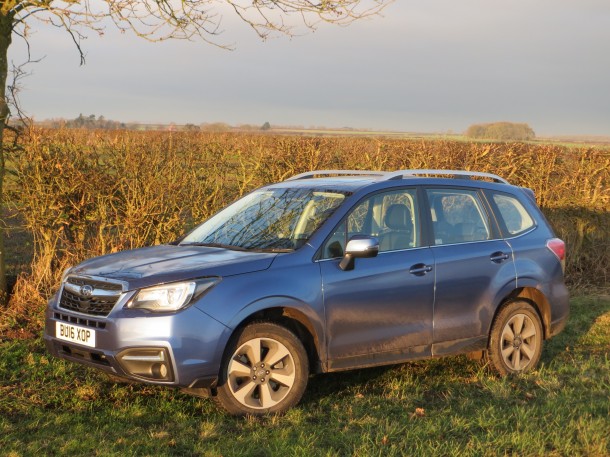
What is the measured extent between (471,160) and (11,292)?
7969 mm

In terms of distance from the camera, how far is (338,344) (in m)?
6.07

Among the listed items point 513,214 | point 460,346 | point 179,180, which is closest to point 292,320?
point 460,346

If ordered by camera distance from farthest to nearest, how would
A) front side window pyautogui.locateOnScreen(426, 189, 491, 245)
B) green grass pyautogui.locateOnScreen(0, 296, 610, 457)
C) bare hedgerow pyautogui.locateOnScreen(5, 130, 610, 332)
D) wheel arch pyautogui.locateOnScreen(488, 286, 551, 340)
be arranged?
bare hedgerow pyautogui.locateOnScreen(5, 130, 610, 332) < wheel arch pyautogui.locateOnScreen(488, 286, 551, 340) < front side window pyautogui.locateOnScreen(426, 189, 491, 245) < green grass pyautogui.locateOnScreen(0, 296, 610, 457)

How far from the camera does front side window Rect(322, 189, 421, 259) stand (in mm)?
6480

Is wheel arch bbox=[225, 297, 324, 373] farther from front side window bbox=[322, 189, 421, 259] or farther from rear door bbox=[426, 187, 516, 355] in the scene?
rear door bbox=[426, 187, 516, 355]

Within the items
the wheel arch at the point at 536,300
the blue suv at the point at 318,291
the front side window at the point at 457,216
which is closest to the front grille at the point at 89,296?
the blue suv at the point at 318,291

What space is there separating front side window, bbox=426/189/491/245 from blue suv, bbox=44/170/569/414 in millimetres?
13

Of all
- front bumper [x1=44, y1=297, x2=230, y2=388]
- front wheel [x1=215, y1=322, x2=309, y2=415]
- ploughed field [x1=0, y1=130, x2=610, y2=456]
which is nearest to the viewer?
ploughed field [x1=0, y1=130, x2=610, y2=456]

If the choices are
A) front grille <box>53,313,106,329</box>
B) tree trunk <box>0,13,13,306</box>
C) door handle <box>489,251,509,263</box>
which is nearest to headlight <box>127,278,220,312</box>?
front grille <box>53,313,106,329</box>

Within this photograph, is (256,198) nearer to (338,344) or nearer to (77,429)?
(338,344)

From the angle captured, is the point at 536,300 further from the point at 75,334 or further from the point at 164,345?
the point at 75,334

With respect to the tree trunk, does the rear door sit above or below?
below

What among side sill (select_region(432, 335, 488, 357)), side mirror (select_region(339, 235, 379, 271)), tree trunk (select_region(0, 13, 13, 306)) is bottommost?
side sill (select_region(432, 335, 488, 357))

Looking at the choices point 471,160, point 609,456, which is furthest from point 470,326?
point 471,160
